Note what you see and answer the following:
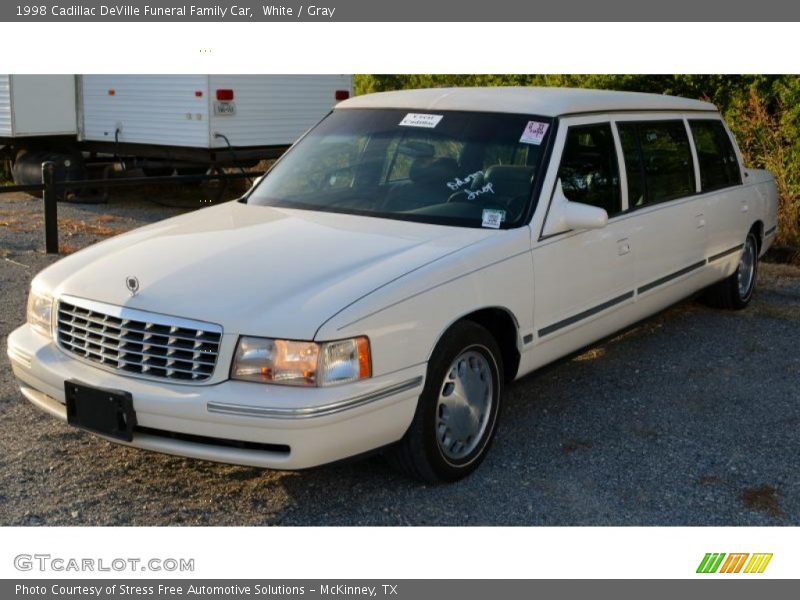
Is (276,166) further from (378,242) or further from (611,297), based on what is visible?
(611,297)

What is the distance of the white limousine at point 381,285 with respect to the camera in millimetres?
3986

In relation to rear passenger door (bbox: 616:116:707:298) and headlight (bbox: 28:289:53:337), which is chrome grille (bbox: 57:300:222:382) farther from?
rear passenger door (bbox: 616:116:707:298)

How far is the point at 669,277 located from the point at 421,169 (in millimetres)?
2019

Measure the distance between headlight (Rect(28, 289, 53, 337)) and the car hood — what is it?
7 centimetres

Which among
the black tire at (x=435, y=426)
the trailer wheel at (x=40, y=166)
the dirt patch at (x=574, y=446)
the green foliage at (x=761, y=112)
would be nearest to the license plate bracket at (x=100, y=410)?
the black tire at (x=435, y=426)

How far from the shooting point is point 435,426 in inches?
176

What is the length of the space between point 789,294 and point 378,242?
17.7 feet

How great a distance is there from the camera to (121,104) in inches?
546

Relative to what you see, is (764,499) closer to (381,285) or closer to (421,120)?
(381,285)

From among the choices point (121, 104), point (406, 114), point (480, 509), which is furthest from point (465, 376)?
point (121, 104)

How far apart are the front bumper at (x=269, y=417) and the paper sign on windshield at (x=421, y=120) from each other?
1.82 meters

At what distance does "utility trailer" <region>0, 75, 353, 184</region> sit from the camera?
13281 millimetres

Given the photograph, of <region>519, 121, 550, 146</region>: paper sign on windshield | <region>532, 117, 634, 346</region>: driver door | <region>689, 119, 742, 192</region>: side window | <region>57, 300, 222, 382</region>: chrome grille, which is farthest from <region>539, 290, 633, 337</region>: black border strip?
<region>57, 300, 222, 382</region>: chrome grille

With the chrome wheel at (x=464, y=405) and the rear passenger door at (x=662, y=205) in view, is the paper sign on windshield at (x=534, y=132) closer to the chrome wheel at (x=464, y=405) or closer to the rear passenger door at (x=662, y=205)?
the rear passenger door at (x=662, y=205)
